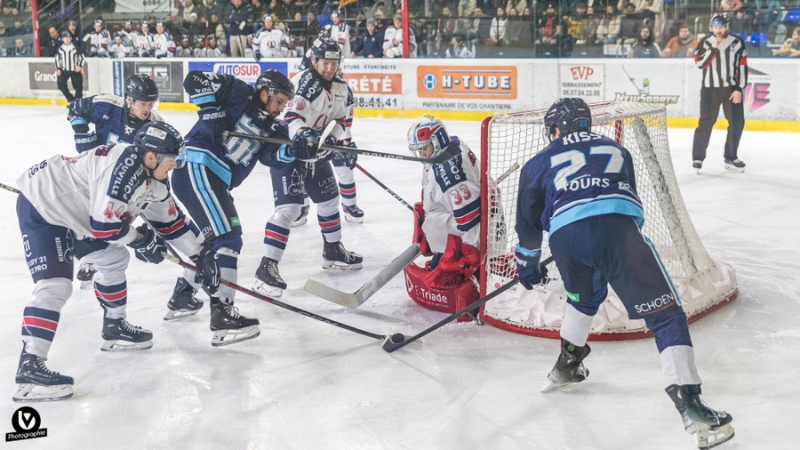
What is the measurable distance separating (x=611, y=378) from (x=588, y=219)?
0.82 m

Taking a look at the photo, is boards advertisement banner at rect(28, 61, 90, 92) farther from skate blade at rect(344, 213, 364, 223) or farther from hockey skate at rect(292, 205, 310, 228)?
skate blade at rect(344, 213, 364, 223)

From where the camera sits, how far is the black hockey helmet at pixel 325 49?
15.8ft

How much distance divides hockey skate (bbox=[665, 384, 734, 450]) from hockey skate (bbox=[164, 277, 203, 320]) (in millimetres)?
2359

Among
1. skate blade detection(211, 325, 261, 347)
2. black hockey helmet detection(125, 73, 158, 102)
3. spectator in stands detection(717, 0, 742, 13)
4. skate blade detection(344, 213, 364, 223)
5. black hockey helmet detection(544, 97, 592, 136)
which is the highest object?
spectator in stands detection(717, 0, 742, 13)

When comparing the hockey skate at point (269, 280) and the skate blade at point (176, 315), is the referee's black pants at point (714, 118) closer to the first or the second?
the hockey skate at point (269, 280)

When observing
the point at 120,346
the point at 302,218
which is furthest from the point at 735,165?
the point at 120,346

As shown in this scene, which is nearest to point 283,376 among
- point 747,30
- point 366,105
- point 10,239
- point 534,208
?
point 534,208

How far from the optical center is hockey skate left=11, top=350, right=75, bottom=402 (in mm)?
3115

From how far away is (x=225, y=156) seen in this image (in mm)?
4012

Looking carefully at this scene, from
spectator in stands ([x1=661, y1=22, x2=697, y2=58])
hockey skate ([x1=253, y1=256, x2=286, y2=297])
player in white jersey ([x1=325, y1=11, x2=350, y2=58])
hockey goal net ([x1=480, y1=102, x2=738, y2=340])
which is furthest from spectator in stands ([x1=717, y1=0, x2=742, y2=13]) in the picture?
hockey skate ([x1=253, y1=256, x2=286, y2=297])

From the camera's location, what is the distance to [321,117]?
5137 millimetres

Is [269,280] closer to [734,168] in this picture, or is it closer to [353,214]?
[353,214]

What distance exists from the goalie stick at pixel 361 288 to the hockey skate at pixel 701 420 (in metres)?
1.81

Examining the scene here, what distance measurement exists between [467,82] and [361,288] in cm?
713
